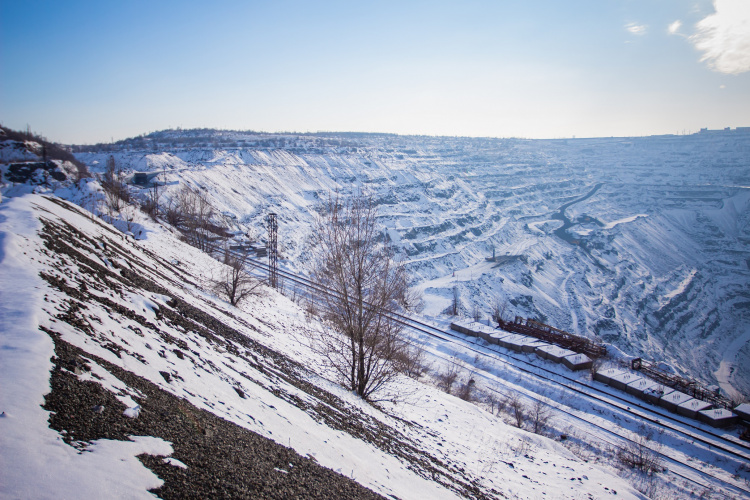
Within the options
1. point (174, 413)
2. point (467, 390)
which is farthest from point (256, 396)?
point (467, 390)

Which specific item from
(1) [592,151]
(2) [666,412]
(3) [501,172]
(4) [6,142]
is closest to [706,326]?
(2) [666,412]

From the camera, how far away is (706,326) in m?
55.8

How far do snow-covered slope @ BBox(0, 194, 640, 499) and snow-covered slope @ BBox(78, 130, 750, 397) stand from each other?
29.9m

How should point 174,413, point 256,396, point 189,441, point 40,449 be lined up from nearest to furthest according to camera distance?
point 40,449 → point 189,441 → point 174,413 → point 256,396

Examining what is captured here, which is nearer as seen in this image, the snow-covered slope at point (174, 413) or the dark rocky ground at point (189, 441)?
the snow-covered slope at point (174, 413)

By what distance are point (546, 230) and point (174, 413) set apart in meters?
92.3

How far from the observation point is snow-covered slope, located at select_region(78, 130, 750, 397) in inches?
2005

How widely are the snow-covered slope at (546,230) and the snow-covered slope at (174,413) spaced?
98.2 ft

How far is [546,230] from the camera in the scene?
8619cm

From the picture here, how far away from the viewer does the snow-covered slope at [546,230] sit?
50.9 m

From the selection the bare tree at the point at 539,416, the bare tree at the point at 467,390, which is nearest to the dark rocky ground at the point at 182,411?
the bare tree at the point at 539,416

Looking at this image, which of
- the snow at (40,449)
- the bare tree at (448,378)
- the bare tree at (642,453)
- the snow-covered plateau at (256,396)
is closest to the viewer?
the snow at (40,449)

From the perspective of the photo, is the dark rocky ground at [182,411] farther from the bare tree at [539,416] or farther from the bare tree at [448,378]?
the bare tree at [448,378]

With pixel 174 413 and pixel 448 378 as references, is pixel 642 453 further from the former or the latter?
pixel 174 413
